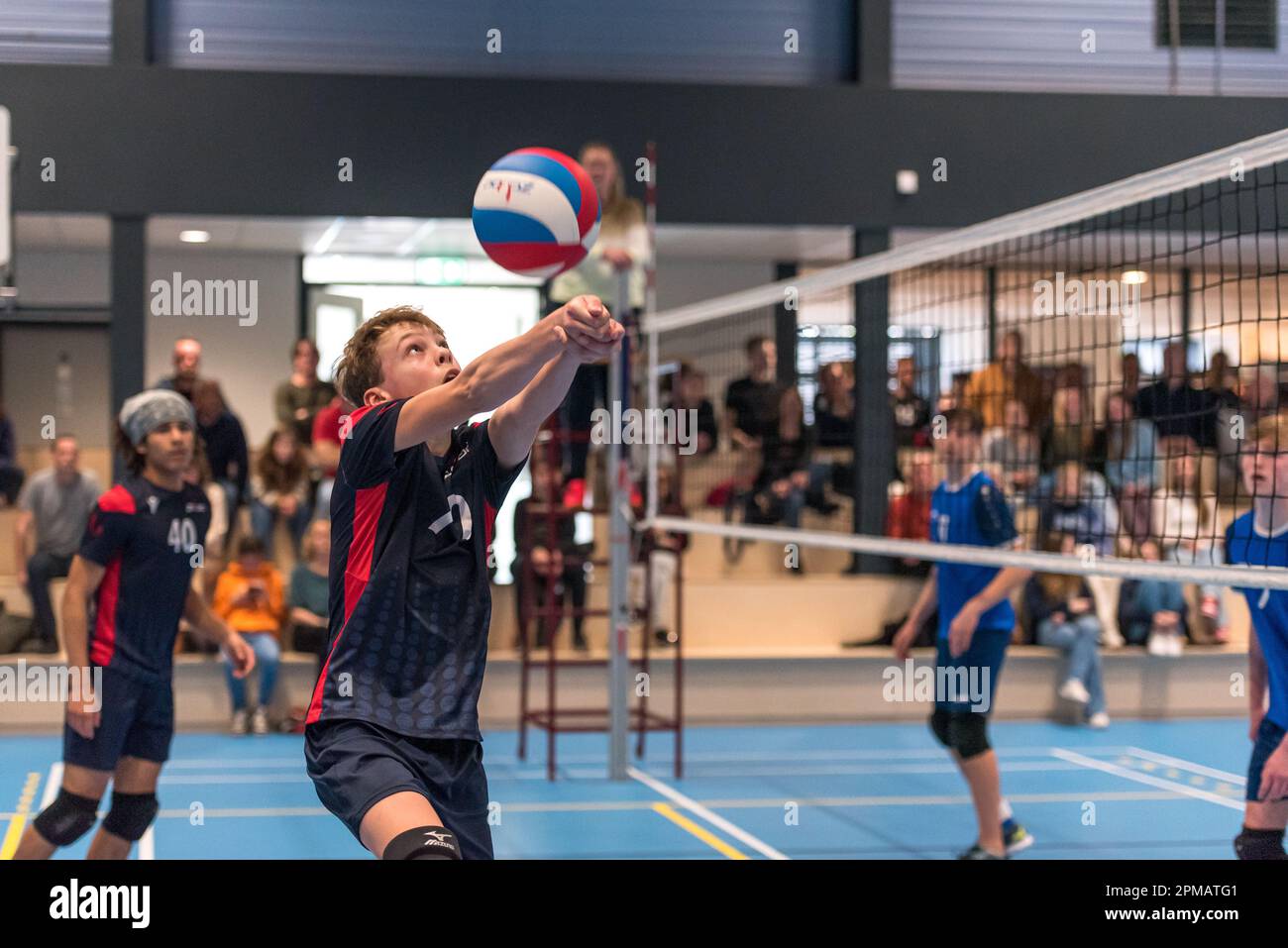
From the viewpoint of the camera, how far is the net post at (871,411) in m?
11.3

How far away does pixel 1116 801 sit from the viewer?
26.1 feet

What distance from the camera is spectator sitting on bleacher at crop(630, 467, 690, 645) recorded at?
8977 millimetres

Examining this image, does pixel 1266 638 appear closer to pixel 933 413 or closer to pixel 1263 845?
pixel 1263 845

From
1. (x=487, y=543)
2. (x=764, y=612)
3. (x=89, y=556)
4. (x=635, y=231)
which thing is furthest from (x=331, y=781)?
(x=764, y=612)

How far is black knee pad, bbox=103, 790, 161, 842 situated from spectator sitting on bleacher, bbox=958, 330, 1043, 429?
612 centimetres

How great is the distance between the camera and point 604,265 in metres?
8.25

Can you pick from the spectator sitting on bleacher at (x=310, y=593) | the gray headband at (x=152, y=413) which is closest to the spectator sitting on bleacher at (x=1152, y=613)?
the spectator sitting on bleacher at (x=310, y=593)

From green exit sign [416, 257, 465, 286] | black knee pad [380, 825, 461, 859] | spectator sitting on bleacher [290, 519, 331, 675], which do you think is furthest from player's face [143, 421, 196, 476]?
green exit sign [416, 257, 465, 286]

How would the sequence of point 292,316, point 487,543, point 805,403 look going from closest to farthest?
point 487,543 → point 805,403 → point 292,316

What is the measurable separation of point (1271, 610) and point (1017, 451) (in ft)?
15.9

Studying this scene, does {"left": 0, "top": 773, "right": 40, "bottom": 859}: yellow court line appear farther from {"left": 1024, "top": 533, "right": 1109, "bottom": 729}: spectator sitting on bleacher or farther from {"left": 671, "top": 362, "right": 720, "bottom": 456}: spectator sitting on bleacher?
{"left": 1024, "top": 533, "right": 1109, "bottom": 729}: spectator sitting on bleacher

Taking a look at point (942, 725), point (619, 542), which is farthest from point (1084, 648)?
point (942, 725)

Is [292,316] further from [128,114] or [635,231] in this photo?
[635,231]

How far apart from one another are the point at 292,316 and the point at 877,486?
5865 millimetres
